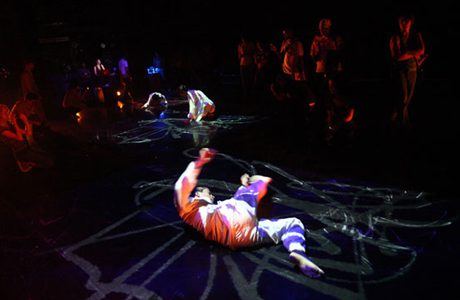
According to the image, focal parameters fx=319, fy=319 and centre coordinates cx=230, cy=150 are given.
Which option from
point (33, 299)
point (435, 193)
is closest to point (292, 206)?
point (435, 193)

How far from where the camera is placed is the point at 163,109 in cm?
1256

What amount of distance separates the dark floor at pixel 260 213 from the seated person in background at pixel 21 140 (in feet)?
1.00

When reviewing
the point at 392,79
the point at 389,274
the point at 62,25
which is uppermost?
the point at 62,25

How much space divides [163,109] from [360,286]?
35.2 feet

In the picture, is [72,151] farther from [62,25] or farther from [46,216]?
[62,25]

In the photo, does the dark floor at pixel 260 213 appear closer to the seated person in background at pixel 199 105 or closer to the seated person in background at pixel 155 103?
the seated person in background at pixel 199 105

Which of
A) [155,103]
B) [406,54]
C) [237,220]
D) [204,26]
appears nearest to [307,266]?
[237,220]

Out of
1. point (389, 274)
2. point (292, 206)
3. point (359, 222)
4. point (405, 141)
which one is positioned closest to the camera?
point (389, 274)

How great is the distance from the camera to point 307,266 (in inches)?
121

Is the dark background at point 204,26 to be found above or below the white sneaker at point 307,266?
above

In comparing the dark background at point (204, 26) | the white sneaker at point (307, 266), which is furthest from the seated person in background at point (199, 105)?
the white sneaker at point (307, 266)

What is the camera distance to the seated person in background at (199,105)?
9.76 metres

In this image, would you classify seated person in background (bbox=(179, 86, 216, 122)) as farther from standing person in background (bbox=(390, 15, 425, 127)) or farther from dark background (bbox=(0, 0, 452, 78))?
dark background (bbox=(0, 0, 452, 78))

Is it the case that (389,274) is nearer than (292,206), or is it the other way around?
(389,274)
